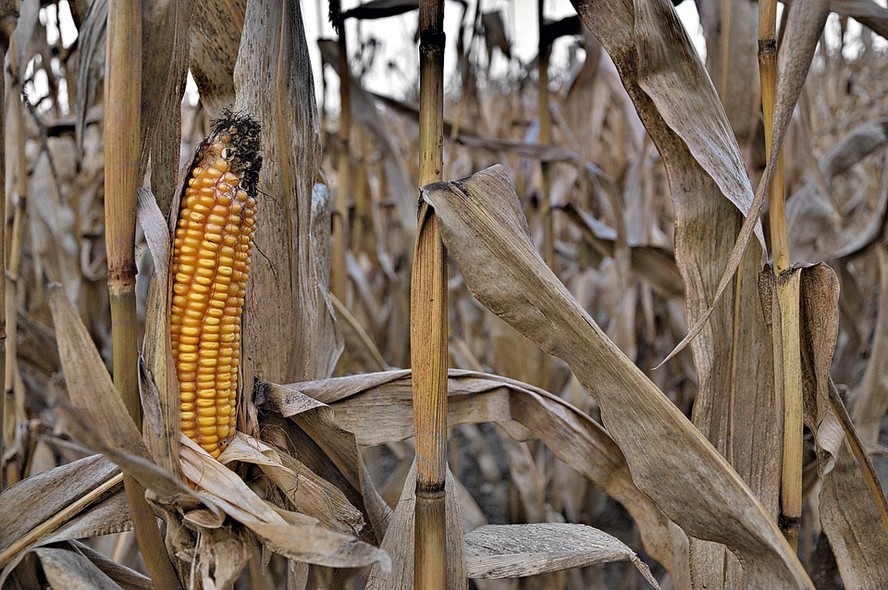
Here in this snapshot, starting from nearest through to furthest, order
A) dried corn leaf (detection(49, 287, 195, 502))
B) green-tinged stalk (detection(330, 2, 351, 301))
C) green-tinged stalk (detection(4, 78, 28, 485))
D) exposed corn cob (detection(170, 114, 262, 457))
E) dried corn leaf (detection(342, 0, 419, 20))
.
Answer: dried corn leaf (detection(49, 287, 195, 502))
exposed corn cob (detection(170, 114, 262, 457))
green-tinged stalk (detection(4, 78, 28, 485))
dried corn leaf (detection(342, 0, 419, 20))
green-tinged stalk (detection(330, 2, 351, 301))

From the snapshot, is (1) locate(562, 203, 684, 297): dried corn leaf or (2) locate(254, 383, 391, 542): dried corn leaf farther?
(1) locate(562, 203, 684, 297): dried corn leaf

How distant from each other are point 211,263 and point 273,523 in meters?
0.24

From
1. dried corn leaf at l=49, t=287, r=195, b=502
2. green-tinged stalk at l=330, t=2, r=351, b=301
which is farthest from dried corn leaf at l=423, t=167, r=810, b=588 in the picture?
green-tinged stalk at l=330, t=2, r=351, b=301

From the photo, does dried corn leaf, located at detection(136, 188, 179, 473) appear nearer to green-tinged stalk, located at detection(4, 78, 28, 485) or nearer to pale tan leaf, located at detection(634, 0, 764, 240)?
pale tan leaf, located at detection(634, 0, 764, 240)

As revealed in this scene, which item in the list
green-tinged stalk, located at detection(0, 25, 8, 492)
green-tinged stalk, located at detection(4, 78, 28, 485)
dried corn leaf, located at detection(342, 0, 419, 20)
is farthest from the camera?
dried corn leaf, located at detection(342, 0, 419, 20)

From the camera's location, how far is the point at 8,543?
802mm

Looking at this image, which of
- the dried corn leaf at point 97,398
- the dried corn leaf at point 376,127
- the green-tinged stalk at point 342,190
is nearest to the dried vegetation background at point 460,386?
the dried corn leaf at point 97,398

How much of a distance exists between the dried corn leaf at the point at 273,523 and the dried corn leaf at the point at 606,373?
0.27 metres

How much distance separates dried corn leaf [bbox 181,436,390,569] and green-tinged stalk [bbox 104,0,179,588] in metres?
0.09

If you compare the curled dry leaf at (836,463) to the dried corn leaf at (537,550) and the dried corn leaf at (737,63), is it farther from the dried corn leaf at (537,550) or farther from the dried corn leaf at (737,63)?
the dried corn leaf at (737,63)

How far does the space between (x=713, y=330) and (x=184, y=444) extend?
66 cm

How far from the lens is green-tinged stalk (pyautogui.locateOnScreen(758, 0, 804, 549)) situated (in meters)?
0.82

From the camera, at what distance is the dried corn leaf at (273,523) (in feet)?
1.90

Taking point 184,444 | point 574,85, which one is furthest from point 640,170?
point 184,444
